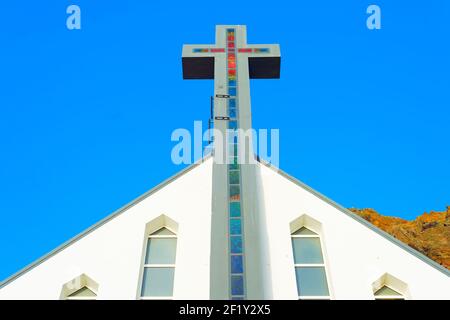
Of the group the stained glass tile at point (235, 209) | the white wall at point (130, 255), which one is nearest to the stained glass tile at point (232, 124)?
the white wall at point (130, 255)

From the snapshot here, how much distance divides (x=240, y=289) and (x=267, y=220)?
84.2 inches

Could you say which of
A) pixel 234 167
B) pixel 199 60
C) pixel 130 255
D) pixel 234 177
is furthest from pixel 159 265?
pixel 199 60

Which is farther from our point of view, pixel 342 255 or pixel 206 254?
pixel 342 255

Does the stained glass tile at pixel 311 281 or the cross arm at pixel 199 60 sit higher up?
the cross arm at pixel 199 60

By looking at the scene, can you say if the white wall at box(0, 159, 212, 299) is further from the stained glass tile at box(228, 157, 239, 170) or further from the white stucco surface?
the stained glass tile at box(228, 157, 239, 170)

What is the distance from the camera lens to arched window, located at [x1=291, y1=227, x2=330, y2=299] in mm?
10945

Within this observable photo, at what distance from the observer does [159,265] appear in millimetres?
11516

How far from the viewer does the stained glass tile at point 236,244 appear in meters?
11.2

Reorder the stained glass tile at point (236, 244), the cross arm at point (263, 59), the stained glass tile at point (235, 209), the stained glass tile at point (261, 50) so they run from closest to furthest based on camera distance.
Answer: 1. the stained glass tile at point (236, 244)
2. the stained glass tile at point (235, 209)
3. the cross arm at point (263, 59)
4. the stained glass tile at point (261, 50)

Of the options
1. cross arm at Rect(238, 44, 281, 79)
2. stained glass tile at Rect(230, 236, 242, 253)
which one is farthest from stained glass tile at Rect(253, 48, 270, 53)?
stained glass tile at Rect(230, 236, 242, 253)

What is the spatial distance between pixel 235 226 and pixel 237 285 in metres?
1.57

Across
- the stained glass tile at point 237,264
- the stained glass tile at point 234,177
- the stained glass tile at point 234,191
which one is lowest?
the stained glass tile at point 237,264

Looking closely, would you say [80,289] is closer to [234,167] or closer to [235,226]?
[235,226]

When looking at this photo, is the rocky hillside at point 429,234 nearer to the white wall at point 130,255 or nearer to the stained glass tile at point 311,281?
the stained glass tile at point 311,281
